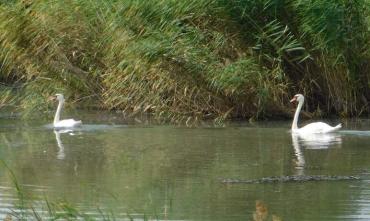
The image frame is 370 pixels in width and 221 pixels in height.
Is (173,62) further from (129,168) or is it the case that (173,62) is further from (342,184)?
(342,184)

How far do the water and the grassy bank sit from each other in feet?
2.15

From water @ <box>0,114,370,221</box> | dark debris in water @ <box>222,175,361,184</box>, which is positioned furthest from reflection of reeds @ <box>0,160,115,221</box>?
dark debris in water @ <box>222,175,361,184</box>

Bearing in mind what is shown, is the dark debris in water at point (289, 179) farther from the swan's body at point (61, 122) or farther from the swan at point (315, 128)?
the swan's body at point (61, 122)

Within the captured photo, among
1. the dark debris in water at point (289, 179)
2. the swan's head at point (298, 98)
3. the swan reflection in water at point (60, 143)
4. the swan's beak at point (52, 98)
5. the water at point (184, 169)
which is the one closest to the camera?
the water at point (184, 169)

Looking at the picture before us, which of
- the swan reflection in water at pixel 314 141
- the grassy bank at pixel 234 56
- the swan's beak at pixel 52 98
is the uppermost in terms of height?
the grassy bank at pixel 234 56

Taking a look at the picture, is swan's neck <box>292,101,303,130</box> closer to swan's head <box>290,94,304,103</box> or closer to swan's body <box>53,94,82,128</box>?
swan's head <box>290,94,304,103</box>

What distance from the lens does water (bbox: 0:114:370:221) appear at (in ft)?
32.7

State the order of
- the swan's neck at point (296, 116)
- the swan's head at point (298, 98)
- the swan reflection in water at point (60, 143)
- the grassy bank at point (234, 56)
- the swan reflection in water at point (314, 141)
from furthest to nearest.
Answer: the grassy bank at point (234, 56)
the swan's head at point (298, 98)
the swan's neck at point (296, 116)
the swan reflection in water at point (314, 141)
the swan reflection in water at point (60, 143)

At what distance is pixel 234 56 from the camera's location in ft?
61.1

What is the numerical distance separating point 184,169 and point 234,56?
6.02 m

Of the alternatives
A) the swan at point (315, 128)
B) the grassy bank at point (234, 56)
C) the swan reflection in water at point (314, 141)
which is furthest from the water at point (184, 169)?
the grassy bank at point (234, 56)

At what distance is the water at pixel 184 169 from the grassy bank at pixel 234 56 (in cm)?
66

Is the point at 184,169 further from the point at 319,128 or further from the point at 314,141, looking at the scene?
the point at 319,128

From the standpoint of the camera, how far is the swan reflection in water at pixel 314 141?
15.2 metres
